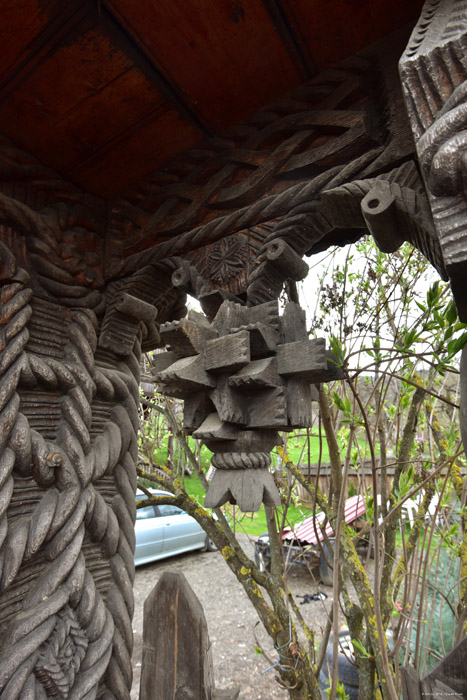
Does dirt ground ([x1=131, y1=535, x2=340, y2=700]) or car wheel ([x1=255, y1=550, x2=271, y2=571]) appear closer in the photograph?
dirt ground ([x1=131, y1=535, x2=340, y2=700])

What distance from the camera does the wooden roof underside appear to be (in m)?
1.04

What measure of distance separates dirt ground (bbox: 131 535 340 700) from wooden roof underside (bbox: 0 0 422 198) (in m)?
2.23

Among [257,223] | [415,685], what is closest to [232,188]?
[257,223]

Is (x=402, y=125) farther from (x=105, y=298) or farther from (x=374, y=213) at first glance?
(x=105, y=298)

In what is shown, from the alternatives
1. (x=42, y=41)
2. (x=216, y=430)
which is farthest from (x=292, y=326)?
(x=42, y=41)

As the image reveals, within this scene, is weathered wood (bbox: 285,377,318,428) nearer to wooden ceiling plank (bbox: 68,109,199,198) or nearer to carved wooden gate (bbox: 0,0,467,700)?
carved wooden gate (bbox: 0,0,467,700)

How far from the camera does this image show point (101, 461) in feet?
4.43

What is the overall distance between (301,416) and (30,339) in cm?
92

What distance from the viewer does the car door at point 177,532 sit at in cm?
684

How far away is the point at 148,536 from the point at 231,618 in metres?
2.06

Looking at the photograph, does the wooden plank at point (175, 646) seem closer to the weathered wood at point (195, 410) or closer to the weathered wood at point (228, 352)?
the weathered wood at point (195, 410)

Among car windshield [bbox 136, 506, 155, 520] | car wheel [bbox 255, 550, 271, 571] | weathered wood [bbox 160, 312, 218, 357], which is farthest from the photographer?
car windshield [bbox 136, 506, 155, 520]

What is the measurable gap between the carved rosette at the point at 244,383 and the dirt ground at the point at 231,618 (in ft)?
5.04

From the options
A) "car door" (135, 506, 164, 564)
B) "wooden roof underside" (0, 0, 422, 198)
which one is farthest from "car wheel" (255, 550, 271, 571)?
"wooden roof underside" (0, 0, 422, 198)
